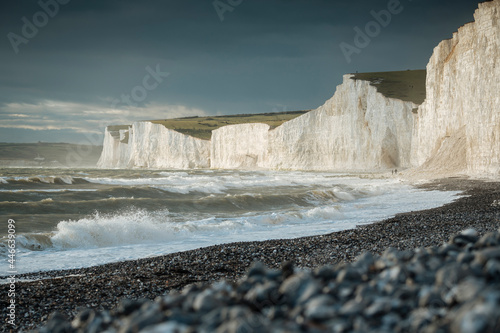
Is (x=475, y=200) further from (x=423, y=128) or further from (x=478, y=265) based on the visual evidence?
(x=423, y=128)

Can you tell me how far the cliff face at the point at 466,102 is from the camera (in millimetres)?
27375

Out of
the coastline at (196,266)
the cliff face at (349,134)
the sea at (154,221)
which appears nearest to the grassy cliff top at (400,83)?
the cliff face at (349,134)

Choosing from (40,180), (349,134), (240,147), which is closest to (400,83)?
(349,134)

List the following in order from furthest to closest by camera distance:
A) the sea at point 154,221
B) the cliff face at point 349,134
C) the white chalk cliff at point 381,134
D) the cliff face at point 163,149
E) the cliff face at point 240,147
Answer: the cliff face at point 163,149 < the cliff face at point 240,147 < the cliff face at point 349,134 < the white chalk cliff at point 381,134 < the sea at point 154,221

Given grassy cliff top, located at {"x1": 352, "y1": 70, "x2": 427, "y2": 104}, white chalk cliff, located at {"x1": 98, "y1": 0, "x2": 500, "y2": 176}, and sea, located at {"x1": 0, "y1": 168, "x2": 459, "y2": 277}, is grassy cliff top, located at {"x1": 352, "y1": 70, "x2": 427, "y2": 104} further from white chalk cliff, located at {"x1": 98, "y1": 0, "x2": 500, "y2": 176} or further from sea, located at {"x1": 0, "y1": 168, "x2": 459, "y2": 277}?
sea, located at {"x1": 0, "y1": 168, "x2": 459, "y2": 277}

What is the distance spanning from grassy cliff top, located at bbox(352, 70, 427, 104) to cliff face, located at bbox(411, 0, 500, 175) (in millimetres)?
15453

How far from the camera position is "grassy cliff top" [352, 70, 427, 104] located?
56719mm

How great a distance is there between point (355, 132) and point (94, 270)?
54.7 m

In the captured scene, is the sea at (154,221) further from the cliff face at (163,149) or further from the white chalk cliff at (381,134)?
the cliff face at (163,149)

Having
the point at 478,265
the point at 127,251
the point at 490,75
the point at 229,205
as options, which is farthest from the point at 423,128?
the point at 478,265

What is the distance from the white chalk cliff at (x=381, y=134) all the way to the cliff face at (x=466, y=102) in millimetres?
77

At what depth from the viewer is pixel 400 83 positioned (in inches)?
2542

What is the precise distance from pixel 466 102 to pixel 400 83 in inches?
1378

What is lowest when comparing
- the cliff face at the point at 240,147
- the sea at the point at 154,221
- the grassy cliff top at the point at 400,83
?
the sea at the point at 154,221
